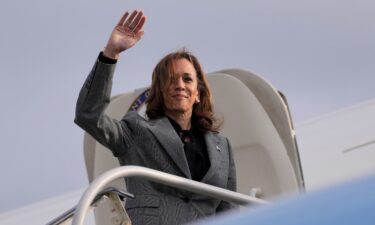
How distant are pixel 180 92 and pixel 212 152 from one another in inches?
11.0

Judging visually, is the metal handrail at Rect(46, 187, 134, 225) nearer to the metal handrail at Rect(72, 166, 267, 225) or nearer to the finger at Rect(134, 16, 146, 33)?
the metal handrail at Rect(72, 166, 267, 225)

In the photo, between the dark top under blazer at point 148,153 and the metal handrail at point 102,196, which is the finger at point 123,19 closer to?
the dark top under blazer at point 148,153

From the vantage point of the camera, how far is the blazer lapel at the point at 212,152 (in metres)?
3.89

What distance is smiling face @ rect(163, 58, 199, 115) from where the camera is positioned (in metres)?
4.00

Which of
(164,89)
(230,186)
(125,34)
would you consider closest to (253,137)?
(230,186)

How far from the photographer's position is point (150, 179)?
3.38 metres

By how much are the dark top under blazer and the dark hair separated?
75 mm

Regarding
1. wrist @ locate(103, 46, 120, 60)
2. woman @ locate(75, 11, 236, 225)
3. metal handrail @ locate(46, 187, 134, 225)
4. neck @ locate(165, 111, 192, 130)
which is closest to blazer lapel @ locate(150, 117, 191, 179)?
woman @ locate(75, 11, 236, 225)

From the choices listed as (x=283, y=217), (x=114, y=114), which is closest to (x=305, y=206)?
(x=283, y=217)

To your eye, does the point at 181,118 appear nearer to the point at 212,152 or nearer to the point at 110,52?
the point at 212,152

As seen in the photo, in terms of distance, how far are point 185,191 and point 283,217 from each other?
2.18 m

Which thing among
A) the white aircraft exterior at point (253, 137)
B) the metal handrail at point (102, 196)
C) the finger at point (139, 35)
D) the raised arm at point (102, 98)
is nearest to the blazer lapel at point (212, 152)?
the raised arm at point (102, 98)

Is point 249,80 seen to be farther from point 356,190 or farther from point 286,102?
point 356,190

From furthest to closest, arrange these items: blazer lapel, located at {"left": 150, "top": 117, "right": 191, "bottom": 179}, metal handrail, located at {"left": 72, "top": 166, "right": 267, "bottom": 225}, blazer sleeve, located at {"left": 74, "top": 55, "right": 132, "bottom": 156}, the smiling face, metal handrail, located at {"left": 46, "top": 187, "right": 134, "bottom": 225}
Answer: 1. the smiling face
2. blazer lapel, located at {"left": 150, "top": 117, "right": 191, "bottom": 179}
3. blazer sleeve, located at {"left": 74, "top": 55, "right": 132, "bottom": 156}
4. metal handrail, located at {"left": 46, "top": 187, "right": 134, "bottom": 225}
5. metal handrail, located at {"left": 72, "top": 166, "right": 267, "bottom": 225}
